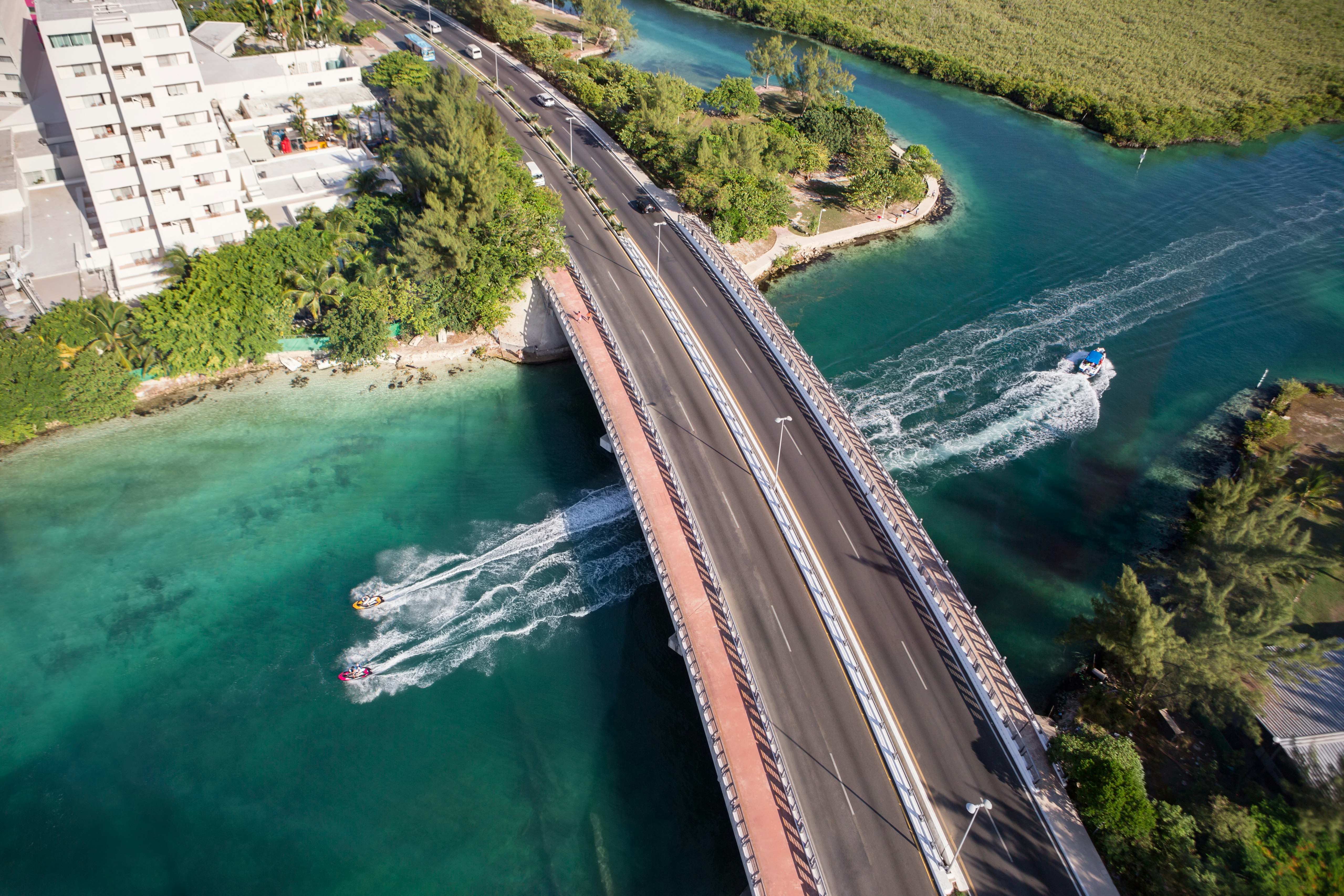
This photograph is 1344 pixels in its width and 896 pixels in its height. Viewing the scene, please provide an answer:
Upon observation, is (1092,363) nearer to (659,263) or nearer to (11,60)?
(659,263)

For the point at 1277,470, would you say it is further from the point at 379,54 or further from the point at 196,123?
the point at 379,54

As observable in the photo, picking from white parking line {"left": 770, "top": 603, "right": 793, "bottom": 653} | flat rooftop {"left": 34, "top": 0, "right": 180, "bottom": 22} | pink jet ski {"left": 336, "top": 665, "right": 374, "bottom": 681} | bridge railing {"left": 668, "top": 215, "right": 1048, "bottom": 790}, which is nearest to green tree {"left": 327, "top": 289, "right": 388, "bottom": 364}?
flat rooftop {"left": 34, "top": 0, "right": 180, "bottom": 22}

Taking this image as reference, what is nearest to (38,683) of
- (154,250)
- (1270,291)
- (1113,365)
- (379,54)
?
(154,250)

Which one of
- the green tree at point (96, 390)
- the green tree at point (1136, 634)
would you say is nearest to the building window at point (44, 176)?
the green tree at point (96, 390)

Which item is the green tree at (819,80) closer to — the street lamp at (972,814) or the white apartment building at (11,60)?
the white apartment building at (11,60)

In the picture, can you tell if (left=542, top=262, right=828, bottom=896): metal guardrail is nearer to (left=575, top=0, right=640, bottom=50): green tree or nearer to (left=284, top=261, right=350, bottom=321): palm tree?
(left=284, top=261, right=350, bottom=321): palm tree

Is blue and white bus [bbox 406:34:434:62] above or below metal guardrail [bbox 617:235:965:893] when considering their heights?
above
